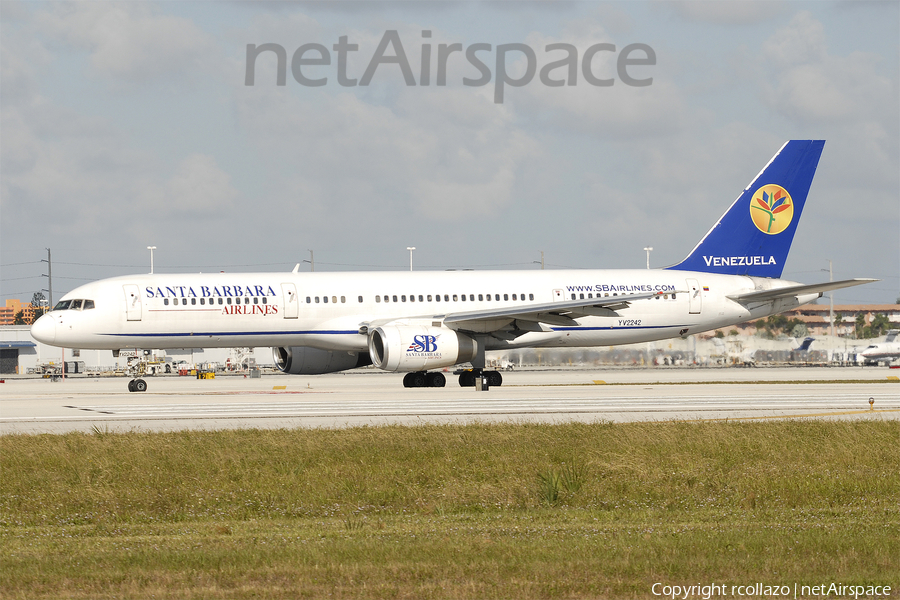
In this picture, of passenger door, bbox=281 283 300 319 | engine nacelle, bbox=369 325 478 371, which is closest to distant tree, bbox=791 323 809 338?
engine nacelle, bbox=369 325 478 371

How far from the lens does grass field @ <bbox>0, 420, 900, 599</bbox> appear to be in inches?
321

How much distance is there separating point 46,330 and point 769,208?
28.9 m

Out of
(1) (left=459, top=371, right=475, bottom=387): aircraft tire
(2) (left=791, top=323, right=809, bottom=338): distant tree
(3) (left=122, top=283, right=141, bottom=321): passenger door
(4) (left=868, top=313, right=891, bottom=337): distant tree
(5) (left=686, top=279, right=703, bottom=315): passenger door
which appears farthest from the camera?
(4) (left=868, top=313, right=891, bottom=337): distant tree

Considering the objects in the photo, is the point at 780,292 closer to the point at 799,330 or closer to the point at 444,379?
the point at 444,379

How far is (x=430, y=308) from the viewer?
36.7 metres

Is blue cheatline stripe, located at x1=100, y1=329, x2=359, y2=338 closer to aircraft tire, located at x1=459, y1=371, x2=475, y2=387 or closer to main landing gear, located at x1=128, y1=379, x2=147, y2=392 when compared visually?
main landing gear, located at x1=128, y1=379, x2=147, y2=392

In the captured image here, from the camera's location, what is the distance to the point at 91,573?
27.3ft

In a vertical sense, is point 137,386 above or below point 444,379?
below

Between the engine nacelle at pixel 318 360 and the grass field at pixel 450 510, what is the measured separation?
1920cm

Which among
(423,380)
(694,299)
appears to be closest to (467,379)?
(423,380)

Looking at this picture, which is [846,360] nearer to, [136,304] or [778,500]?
[136,304]

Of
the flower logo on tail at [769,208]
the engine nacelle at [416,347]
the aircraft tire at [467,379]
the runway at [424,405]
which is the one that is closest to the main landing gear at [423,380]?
the aircraft tire at [467,379]

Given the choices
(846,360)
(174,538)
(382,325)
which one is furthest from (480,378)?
(846,360)

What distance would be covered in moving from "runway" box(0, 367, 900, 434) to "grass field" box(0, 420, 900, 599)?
3.00 metres
